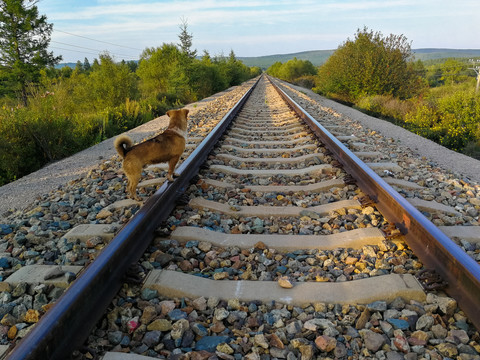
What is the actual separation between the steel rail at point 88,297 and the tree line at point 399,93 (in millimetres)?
8251

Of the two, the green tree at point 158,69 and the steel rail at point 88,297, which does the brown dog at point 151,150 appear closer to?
the steel rail at point 88,297

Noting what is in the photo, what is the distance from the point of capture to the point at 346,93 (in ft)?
74.5

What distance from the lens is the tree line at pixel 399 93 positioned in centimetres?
891

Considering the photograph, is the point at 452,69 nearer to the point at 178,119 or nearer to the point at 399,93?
the point at 399,93

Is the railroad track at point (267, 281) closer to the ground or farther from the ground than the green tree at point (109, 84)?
closer to the ground

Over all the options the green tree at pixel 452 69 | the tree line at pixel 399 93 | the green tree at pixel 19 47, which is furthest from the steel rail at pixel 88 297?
the green tree at pixel 452 69

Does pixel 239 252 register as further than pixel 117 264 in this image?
Yes

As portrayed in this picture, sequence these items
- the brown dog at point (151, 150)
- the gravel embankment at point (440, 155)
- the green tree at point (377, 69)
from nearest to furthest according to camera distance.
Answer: the brown dog at point (151, 150) < the gravel embankment at point (440, 155) < the green tree at point (377, 69)

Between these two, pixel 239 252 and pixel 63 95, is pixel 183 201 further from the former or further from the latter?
pixel 63 95

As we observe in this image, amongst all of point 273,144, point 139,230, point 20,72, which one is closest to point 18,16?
point 20,72

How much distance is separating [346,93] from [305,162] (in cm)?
2012


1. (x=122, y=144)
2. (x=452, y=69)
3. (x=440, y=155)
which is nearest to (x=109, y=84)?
(x=122, y=144)

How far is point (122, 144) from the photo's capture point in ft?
9.75

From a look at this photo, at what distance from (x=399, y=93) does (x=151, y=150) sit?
19926mm
